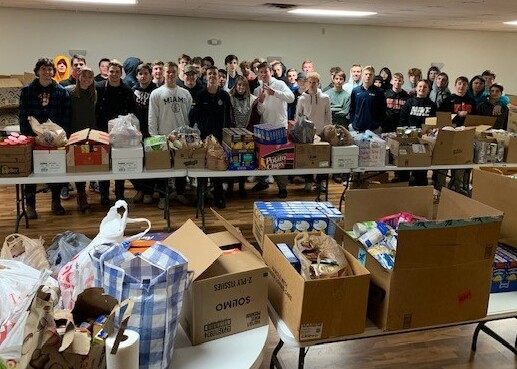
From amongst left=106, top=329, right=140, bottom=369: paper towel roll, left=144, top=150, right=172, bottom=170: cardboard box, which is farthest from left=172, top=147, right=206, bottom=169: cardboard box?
left=106, top=329, right=140, bottom=369: paper towel roll

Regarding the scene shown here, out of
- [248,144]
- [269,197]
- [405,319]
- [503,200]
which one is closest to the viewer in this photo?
[405,319]

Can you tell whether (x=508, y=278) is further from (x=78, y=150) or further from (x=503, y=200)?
(x=78, y=150)

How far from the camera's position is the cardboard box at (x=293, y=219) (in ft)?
7.55

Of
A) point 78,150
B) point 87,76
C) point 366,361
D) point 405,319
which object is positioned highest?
point 87,76

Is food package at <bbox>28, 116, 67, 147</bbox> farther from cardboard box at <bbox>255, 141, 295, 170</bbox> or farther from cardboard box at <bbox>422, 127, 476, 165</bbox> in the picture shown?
cardboard box at <bbox>422, 127, 476, 165</bbox>

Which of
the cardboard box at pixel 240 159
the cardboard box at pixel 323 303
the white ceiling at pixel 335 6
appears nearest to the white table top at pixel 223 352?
the cardboard box at pixel 323 303

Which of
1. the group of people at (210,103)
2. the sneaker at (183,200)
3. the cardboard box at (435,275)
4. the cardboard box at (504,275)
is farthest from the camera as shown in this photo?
the sneaker at (183,200)

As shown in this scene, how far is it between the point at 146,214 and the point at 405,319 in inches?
151

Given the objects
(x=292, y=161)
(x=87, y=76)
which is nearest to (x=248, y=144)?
(x=292, y=161)

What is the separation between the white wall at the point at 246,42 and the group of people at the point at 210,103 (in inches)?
75.2

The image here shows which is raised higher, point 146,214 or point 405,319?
point 405,319

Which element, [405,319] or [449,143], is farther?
[449,143]

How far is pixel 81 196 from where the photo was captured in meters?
5.16

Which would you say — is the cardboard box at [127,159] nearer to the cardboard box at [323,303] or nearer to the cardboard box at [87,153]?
the cardboard box at [87,153]
